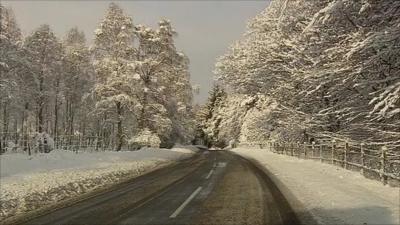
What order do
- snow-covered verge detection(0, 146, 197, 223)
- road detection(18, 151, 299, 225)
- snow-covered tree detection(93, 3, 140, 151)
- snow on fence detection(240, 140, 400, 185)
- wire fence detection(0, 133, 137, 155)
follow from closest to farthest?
road detection(18, 151, 299, 225), snow-covered verge detection(0, 146, 197, 223), snow on fence detection(240, 140, 400, 185), wire fence detection(0, 133, 137, 155), snow-covered tree detection(93, 3, 140, 151)

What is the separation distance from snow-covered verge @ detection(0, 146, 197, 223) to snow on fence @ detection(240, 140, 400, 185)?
364 inches

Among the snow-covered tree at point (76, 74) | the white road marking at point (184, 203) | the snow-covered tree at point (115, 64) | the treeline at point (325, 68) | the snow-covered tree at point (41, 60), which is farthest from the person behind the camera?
the snow-covered tree at point (76, 74)

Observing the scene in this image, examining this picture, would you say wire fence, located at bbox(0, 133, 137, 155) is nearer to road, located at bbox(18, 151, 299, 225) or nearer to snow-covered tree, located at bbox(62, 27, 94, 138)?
road, located at bbox(18, 151, 299, 225)

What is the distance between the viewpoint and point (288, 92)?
943 inches

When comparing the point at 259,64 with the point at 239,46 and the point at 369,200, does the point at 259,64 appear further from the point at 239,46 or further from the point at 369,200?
the point at 369,200

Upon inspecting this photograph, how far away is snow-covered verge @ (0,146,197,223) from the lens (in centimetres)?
1202

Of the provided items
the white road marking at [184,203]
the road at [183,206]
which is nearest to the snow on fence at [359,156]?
the road at [183,206]

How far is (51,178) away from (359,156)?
11.9 metres

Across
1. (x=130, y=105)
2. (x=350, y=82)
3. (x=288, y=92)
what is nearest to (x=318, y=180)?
(x=350, y=82)

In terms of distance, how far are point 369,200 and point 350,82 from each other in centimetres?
462

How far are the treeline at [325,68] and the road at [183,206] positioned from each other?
3.32 meters

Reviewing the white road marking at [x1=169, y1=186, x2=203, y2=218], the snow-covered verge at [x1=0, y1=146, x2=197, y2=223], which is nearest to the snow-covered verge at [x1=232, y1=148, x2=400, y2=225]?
the white road marking at [x1=169, y1=186, x2=203, y2=218]

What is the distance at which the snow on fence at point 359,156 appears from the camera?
13.1 m

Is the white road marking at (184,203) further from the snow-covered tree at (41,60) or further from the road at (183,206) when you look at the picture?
the snow-covered tree at (41,60)
